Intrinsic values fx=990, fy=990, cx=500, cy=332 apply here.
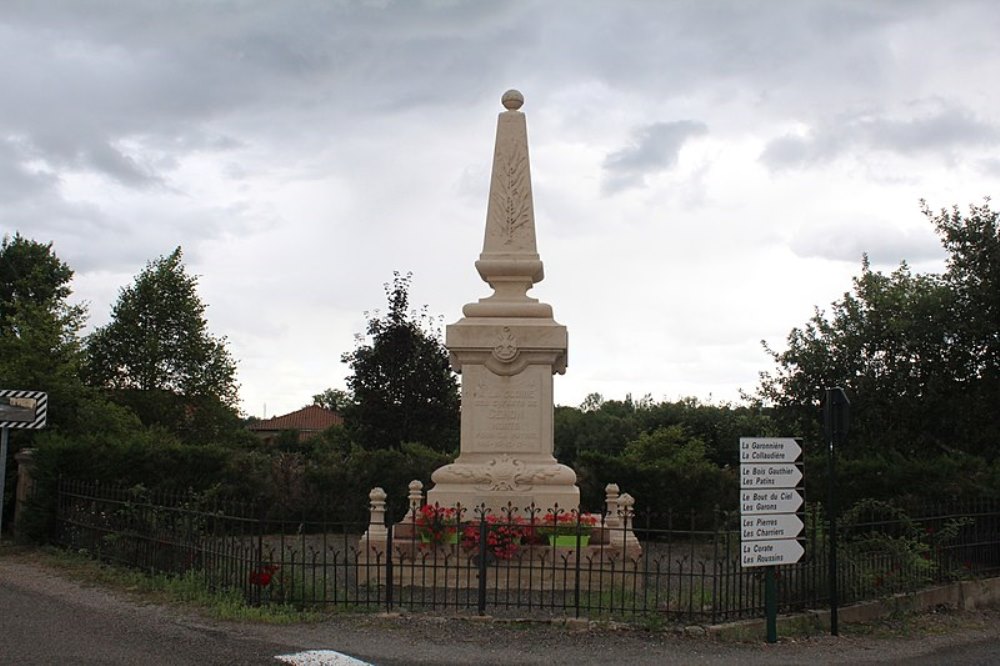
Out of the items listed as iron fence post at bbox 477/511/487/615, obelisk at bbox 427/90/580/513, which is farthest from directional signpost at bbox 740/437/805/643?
obelisk at bbox 427/90/580/513

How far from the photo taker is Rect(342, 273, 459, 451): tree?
102 ft

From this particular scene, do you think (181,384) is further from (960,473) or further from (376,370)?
(960,473)

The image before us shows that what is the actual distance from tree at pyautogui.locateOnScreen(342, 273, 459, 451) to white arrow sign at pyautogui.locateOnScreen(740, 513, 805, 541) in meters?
22.2

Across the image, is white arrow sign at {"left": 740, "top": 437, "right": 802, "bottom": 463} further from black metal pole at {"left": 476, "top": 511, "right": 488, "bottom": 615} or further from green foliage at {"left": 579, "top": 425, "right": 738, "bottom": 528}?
green foliage at {"left": 579, "top": 425, "right": 738, "bottom": 528}

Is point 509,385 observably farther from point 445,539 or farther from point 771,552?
point 771,552

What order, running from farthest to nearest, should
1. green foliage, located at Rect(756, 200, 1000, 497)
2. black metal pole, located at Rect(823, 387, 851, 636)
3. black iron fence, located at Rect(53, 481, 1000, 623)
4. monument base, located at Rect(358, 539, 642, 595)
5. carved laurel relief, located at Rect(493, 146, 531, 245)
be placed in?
green foliage, located at Rect(756, 200, 1000, 497), carved laurel relief, located at Rect(493, 146, 531, 245), monument base, located at Rect(358, 539, 642, 595), black iron fence, located at Rect(53, 481, 1000, 623), black metal pole, located at Rect(823, 387, 851, 636)

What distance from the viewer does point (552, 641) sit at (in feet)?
29.0

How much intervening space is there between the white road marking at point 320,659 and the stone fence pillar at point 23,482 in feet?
30.3

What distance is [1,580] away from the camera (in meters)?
11.9

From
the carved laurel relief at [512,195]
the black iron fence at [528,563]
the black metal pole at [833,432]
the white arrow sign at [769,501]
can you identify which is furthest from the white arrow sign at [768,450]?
the carved laurel relief at [512,195]

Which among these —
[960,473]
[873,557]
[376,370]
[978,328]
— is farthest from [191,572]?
[376,370]

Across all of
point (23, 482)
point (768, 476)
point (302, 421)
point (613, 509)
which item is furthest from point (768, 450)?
point (302, 421)

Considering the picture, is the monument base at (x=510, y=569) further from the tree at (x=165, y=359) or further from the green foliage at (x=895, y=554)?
the tree at (x=165, y=359)

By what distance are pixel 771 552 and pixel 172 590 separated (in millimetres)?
6331
